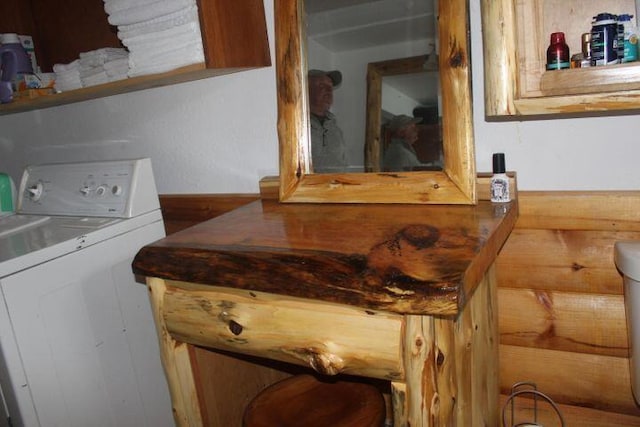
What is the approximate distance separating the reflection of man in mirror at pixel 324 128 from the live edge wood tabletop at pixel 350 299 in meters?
0.15

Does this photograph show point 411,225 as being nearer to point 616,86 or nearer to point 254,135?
point 616,86

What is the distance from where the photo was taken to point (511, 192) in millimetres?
939

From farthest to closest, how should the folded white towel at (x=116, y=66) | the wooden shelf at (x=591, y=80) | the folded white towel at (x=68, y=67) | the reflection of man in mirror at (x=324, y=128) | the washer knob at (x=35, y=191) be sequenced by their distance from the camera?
1. the washer knob at (x=35, y=191)
2. the folded white towel at (x=68, y=67)
3. the folded white towel at (x=116, y=66)
4. the reflection of man in mirror at (x=324, y=128)
5. the wooden shelf at (x=591, y=80)

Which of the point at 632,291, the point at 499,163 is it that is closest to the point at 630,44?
the point at 499,163

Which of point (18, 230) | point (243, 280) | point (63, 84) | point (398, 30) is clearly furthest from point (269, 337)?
point (63, 84)

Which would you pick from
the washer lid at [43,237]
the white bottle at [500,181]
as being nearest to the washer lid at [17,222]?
the washer lid at [43,237]

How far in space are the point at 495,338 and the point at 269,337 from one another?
543 mm

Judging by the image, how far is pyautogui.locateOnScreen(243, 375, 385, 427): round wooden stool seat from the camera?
3.24 feet

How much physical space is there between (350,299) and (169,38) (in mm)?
812

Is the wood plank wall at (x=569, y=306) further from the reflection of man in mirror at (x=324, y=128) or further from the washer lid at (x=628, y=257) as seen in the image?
the reflection of man in mirror at (x=324, y=128)

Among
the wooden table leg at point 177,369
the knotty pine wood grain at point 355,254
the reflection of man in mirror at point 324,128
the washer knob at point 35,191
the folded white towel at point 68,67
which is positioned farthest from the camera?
the washer knob at point 35,191

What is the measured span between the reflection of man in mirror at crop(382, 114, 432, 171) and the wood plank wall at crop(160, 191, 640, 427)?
251mm

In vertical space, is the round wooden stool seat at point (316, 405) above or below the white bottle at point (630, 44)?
below

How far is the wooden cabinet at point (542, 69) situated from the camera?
0.74 m
